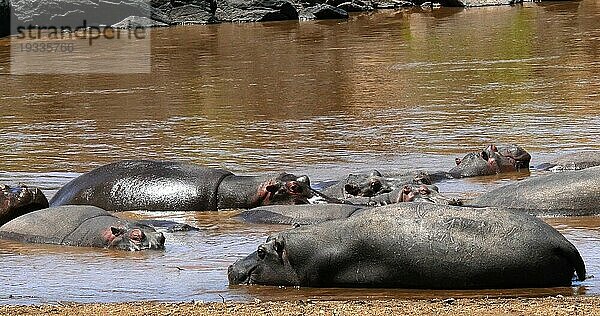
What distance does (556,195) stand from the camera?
780cm

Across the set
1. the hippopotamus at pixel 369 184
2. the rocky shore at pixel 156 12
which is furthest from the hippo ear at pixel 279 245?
the rocky shore at pixel 156 12

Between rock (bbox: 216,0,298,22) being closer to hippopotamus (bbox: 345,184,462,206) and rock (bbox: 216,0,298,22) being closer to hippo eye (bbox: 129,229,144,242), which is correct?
hippopotamus (bbox: 345,184,462,206)

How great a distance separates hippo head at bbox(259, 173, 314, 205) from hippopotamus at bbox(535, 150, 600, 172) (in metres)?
2.36

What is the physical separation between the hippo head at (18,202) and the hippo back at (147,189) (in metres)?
0.50

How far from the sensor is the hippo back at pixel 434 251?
227 inches

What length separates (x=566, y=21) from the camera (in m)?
29.0

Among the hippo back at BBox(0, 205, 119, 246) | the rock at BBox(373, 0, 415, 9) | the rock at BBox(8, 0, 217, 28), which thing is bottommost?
the hippo back at BBox(0, 205, 119, 246)

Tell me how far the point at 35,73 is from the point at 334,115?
8531 millimetres

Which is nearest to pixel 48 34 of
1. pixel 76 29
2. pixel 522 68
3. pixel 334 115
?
pixel 76 29

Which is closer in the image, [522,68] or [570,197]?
[570,197]

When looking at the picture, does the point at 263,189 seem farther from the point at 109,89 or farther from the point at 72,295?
the point at 109,89

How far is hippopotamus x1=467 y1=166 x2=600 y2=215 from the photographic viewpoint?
25.2 ft

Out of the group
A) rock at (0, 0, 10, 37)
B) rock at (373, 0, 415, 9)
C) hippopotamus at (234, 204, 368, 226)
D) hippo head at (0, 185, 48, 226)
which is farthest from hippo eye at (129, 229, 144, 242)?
rock at (373, 0, 415, 9)

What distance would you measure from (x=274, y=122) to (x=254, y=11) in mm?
22073
